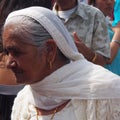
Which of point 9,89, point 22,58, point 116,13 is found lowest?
point 116,13

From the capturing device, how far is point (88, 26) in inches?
151

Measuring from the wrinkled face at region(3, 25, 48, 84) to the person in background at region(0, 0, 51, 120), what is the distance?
0.96 m

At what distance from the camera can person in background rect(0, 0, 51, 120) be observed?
3.50m

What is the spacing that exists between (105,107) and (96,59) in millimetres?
1272

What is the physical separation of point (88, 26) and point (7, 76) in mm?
802

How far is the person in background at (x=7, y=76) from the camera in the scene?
138 inches

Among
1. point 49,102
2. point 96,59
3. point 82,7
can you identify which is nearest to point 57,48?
point 49,102

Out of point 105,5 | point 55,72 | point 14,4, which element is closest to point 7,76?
point 14,4

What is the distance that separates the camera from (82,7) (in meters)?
3.96

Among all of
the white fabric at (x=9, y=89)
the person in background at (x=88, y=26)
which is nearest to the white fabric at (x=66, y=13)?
the person in background at (x=88, y=26)

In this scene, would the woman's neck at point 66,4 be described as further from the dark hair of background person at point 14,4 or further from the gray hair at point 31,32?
the gray hair at point 31,32

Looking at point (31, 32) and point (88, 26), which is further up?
point (31, 32)

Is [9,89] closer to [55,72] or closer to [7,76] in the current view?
[7,76]

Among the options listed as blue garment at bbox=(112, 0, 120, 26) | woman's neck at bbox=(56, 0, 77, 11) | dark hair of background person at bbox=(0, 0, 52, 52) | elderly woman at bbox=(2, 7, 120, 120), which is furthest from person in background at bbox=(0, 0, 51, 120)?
blue garment at bbox=(112, 0, 120, 26)
